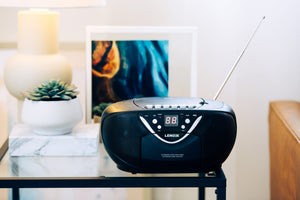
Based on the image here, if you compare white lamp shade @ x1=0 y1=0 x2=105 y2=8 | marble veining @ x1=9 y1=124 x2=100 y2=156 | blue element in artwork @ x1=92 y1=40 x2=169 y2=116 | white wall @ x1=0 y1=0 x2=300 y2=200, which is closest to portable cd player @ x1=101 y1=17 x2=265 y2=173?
marble veining @ x1=9 y1=124 x2=100 y2=156

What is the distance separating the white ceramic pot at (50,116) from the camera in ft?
3.79

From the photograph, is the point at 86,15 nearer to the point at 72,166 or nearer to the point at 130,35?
the point at 130,35

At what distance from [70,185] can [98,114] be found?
0.46 m

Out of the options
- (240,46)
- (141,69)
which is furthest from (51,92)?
(240,46)

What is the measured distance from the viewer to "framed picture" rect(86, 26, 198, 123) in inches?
57.7

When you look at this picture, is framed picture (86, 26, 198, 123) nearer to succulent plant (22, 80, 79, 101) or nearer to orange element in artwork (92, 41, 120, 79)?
orange element in artwork (92, 41, 120, 79)

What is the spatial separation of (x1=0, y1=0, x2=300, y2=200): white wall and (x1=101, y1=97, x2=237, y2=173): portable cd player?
0.58 metres

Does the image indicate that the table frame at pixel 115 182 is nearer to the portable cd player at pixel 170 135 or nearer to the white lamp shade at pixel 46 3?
the portable cd player at pixel 170 135

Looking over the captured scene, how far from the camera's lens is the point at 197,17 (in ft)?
5.12

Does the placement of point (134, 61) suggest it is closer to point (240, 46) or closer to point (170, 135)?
point (240, 46)

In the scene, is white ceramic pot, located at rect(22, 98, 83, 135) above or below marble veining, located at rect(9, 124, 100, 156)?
above

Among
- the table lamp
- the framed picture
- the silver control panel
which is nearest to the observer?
the silver control panel

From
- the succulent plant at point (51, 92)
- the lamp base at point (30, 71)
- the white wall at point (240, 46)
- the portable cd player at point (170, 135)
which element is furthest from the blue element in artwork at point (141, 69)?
the portable cd player at point (170, 135)

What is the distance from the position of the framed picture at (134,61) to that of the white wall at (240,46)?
0.09 meters
